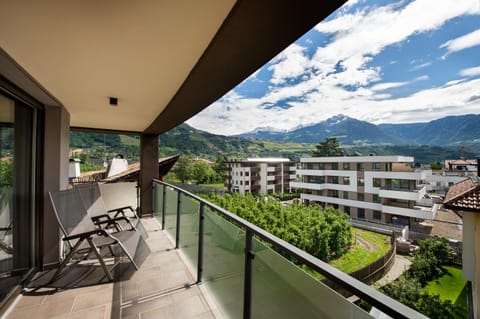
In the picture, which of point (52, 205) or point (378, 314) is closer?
point (378, 314)

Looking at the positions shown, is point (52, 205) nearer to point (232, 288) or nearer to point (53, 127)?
point (53, 127)

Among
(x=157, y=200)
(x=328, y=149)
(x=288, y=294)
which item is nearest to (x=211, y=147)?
(x=328, y=149)

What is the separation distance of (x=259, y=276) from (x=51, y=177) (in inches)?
113

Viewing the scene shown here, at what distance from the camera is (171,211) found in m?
4.14

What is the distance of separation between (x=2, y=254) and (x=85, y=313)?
3.14 feet

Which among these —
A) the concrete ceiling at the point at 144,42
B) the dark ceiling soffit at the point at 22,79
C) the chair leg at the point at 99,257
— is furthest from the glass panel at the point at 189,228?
the dark ceiling soffit at the point at 22,79

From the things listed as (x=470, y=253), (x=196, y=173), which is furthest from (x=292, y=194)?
(x=470, y=253)

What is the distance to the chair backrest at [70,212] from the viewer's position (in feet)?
9.00

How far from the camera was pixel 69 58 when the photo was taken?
6.27 ft

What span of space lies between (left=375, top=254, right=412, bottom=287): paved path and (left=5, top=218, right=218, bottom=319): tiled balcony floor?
20.1 meters

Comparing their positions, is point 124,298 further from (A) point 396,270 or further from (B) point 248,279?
(A) point 396,270

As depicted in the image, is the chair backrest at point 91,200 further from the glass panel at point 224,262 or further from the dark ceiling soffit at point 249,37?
the dark ceiling soffit at point 249,37

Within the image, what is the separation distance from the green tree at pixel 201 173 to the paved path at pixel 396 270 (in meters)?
36.1

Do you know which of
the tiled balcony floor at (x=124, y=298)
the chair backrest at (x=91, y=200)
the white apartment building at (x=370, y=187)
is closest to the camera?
the tiled balcony floor at (x=124, y=298)
